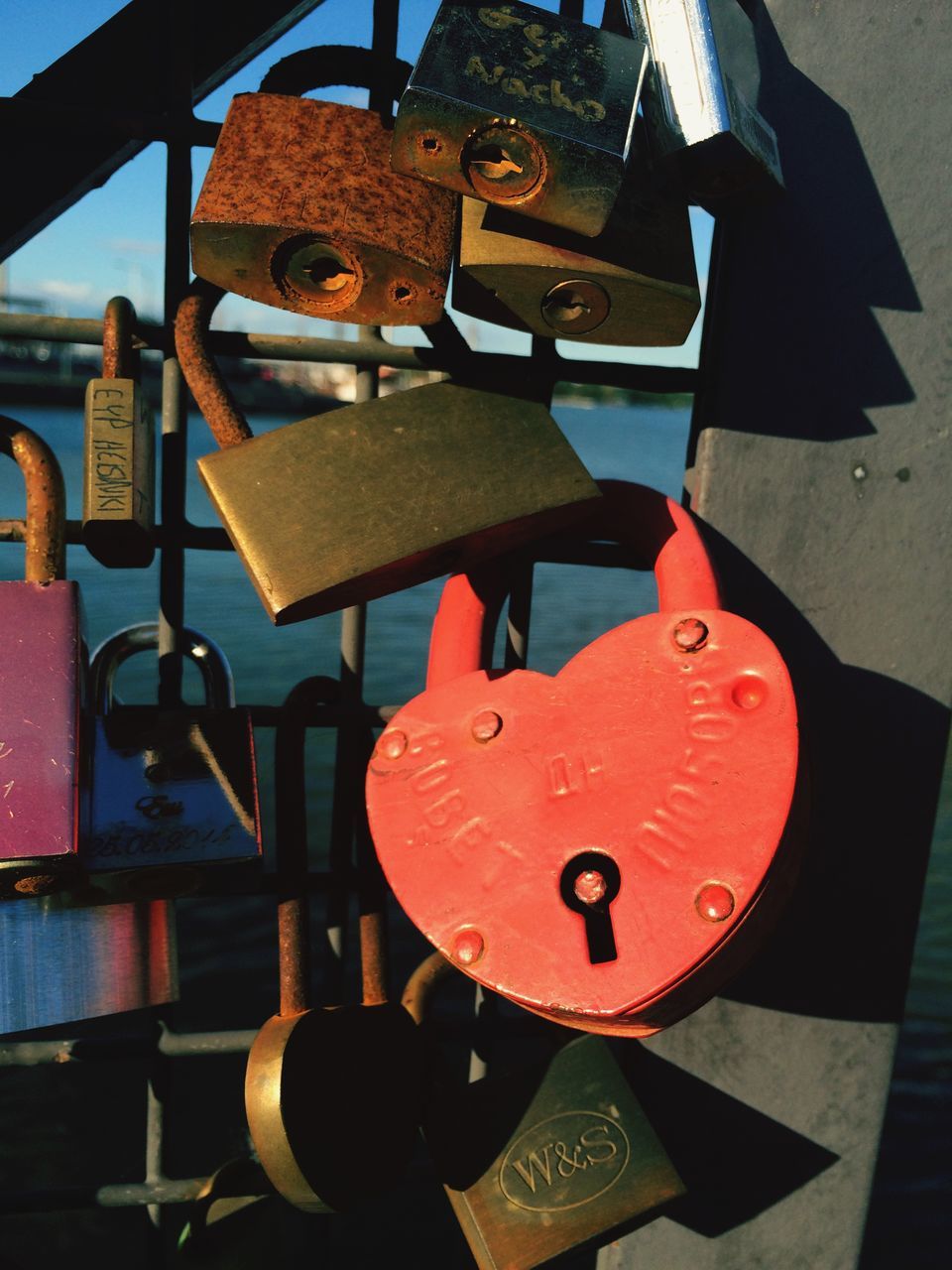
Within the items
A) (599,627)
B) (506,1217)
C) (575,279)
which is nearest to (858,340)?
(575,279)

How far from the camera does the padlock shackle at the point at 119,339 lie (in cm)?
99

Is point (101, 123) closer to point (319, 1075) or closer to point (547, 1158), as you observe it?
point (319, 1075)

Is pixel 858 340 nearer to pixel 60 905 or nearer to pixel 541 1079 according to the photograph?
pixel 541 1079

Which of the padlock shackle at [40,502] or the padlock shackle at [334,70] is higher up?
the padlock shackle at [334,70]

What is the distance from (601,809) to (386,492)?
33cm

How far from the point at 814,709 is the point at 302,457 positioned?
65 centimetres

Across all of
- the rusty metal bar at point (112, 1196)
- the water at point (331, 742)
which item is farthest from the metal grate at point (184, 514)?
the water at point (331, 742)

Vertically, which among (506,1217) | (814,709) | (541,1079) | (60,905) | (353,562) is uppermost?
(353,562)

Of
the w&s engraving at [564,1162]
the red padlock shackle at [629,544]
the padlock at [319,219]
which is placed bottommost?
the w&s engraving at [564,1162]

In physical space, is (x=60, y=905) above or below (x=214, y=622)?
below

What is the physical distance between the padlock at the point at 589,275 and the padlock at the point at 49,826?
43 cm

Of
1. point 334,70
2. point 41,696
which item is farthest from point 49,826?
point 334,70

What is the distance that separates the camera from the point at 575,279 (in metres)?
0.91

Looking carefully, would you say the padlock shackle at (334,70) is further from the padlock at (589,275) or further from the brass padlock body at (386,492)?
the brass padlock body at (386,492)
